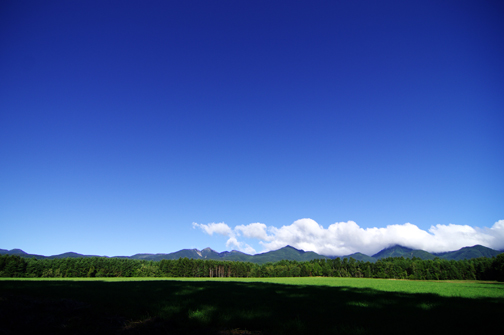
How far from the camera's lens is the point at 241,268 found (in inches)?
6467

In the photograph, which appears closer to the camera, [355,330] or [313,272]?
[355,330]

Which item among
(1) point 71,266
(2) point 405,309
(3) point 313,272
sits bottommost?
(3) point 313,272

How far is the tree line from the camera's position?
111188mm

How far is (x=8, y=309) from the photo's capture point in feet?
35.4

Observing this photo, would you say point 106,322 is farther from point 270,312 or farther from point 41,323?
point 270,312

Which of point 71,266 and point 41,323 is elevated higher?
point 41,323

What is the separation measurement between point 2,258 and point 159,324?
521 ft

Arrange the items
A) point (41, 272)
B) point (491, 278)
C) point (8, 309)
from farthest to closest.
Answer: point (41, 272) < point (491, 278) < point (8, 309)

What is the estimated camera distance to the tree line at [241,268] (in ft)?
365

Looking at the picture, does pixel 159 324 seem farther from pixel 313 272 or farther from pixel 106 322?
pixel 313 272

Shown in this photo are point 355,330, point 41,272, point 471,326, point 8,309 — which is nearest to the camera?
point 355,330

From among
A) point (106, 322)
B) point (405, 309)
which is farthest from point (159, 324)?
point (405, 309)

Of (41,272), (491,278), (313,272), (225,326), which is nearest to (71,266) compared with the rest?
(41,272)

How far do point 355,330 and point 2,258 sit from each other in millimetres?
164413
